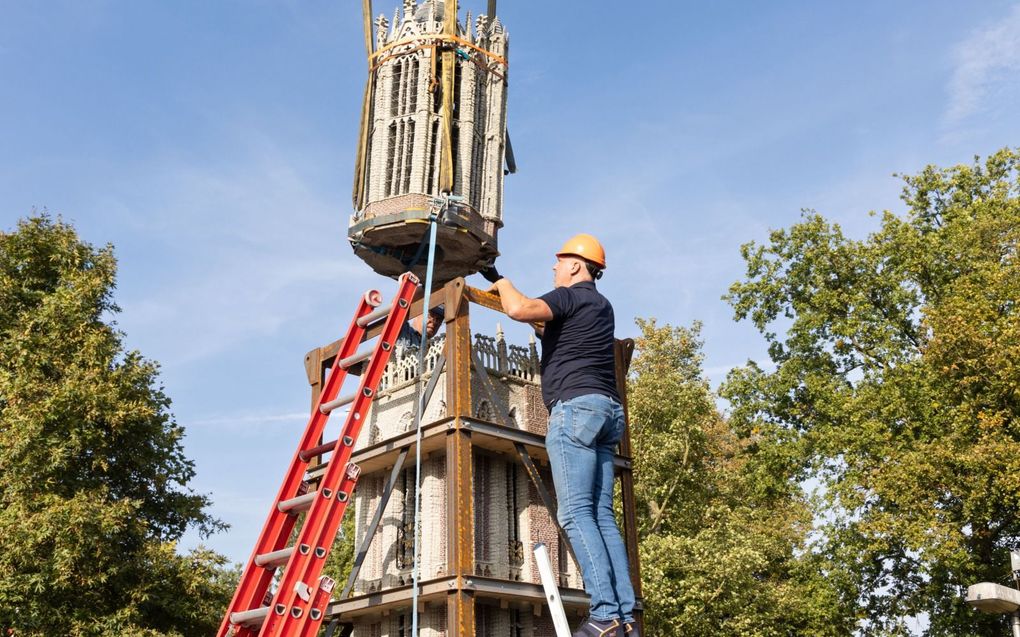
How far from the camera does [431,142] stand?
2686 centimetres

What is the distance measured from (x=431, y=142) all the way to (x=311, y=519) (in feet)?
54.7

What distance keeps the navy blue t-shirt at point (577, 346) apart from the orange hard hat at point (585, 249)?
29cm

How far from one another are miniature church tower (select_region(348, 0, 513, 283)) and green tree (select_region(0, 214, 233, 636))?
6.86m

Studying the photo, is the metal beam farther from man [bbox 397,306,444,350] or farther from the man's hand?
the man's hand

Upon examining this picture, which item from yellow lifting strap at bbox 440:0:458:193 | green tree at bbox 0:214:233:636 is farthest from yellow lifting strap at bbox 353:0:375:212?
green tree at bbox 0:214:233:636

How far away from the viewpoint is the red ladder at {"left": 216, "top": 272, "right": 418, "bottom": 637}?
11.0 metres

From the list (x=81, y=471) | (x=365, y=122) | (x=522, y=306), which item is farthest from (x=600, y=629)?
(x=365, y=122)

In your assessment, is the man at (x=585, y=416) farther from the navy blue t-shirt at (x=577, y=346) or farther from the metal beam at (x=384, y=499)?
the metal beam at (x=384, y=499)

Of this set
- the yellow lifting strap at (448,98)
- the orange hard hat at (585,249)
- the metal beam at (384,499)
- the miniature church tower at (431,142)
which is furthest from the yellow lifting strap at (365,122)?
the orange hard hat at (585,249)

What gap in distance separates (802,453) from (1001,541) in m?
5.86

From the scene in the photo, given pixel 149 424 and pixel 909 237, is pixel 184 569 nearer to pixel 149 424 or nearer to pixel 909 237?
pixel 149 424

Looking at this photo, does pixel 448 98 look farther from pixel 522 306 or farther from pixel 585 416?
pixel 585 416

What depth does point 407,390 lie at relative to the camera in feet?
65.9

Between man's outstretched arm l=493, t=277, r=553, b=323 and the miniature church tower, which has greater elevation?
the miniature church tower
